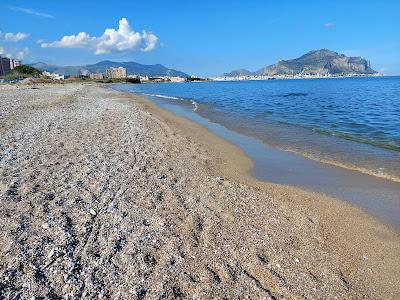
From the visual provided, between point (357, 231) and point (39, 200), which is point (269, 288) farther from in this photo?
point (39, 200)

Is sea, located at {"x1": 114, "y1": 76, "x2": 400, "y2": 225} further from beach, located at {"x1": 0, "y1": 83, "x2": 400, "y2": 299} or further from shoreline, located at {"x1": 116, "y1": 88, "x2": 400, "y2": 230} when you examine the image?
beach, located at {"x1": 0, "y1": 83, "x2": 400, "y2": 299}

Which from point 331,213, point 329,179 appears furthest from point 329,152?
point 331,213

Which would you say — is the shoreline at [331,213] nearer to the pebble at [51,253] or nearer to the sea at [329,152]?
the sea at [329,152]

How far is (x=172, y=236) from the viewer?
6.38 meters

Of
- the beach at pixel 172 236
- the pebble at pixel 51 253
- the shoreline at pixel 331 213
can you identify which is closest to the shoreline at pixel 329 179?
the shoreline at pixel 331 213

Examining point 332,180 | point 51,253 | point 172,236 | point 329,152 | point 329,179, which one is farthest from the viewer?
point 329,152

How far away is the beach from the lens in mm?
4996

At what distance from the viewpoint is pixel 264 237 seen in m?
6.65

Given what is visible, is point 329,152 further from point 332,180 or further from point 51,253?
point 51,253

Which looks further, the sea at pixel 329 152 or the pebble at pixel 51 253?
the sea at pixel 329 152

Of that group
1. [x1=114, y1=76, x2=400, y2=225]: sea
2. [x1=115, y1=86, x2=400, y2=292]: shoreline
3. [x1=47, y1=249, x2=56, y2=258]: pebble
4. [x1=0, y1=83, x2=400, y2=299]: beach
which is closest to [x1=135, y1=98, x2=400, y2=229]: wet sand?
[x1=114, y1=76, x2=400, y2=225]: sea

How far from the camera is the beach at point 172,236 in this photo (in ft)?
16.4

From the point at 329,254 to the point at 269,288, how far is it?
1785 millimetres

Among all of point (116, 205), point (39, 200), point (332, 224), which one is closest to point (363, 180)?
point (332, 224)
